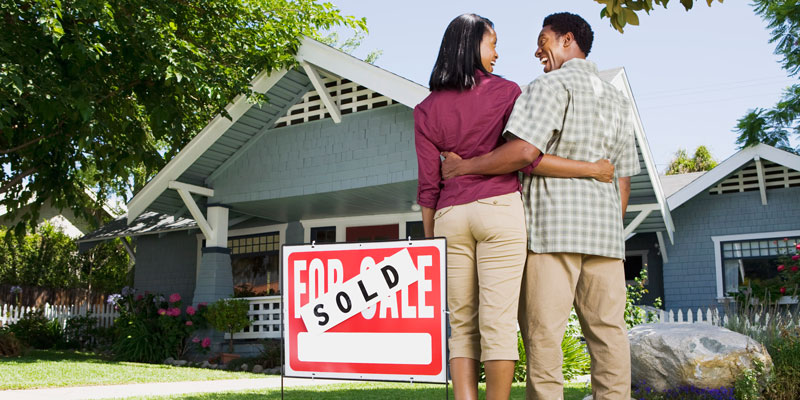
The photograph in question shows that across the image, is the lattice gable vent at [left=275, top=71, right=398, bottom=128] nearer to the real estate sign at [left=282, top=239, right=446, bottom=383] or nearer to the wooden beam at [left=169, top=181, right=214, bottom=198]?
the wooden beam at [left=169, top=181, right=214, bottom=198]

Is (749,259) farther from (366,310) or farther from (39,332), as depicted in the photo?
(39,332)

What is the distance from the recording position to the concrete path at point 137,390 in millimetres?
6750

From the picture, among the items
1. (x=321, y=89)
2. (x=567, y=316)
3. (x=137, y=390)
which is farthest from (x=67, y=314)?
(x=567, y=316)

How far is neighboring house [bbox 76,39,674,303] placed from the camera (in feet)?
35.7

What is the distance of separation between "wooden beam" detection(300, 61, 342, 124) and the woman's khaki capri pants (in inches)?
331

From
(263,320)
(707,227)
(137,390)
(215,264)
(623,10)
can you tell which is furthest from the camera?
(707,227)

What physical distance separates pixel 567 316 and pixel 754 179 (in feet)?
40.2

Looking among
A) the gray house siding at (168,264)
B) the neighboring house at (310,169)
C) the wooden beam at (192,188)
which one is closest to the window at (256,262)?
the neighboring house at (310,169)

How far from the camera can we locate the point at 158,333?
40.1 feet

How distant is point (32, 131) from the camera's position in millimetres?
10523

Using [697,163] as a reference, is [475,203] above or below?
below

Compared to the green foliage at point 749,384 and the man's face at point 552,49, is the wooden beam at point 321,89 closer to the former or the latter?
the green foliage at point 749,384

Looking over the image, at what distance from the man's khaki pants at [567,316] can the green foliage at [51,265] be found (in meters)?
23.1

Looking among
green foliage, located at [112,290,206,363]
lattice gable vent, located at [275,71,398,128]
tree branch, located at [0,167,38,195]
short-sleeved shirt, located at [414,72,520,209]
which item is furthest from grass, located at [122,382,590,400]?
tree branch, located at [0,167,38,195]
